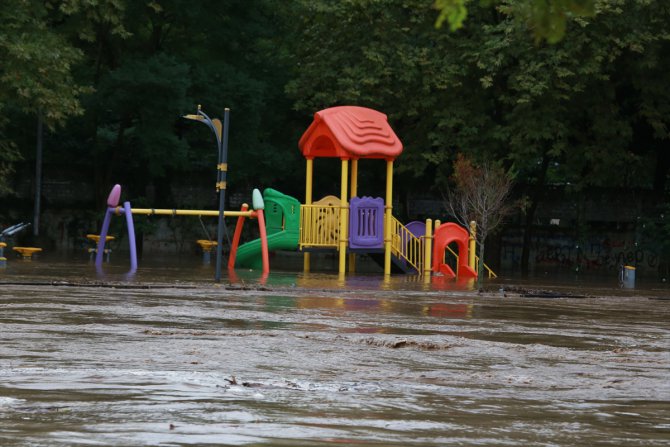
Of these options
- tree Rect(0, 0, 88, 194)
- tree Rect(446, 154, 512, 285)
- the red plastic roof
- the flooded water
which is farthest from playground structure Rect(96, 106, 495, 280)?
the flooded water

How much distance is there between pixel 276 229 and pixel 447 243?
4632 mm

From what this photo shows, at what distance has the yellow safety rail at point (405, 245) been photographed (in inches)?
1478

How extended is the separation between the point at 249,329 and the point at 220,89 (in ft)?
98.9

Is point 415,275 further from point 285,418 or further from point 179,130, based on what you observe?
point 285,418

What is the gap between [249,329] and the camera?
15.6 meters

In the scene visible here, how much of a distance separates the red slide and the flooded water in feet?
47.1

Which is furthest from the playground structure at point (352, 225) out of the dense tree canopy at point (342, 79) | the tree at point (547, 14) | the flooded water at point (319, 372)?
the tree at point (547, 14)

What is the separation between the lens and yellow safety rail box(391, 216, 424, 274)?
37531mm

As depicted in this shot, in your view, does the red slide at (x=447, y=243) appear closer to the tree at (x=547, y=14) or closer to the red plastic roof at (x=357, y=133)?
the red plastic roof at (x=357, y=133)

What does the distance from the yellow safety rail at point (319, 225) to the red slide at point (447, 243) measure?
110 inches

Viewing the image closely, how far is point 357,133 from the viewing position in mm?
36094

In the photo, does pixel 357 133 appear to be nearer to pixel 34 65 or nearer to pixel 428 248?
pixel 428 248

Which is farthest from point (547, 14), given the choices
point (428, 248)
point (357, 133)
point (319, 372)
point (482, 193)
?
point (428, 248)

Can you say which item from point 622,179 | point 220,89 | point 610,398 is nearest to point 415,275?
point 220,89
